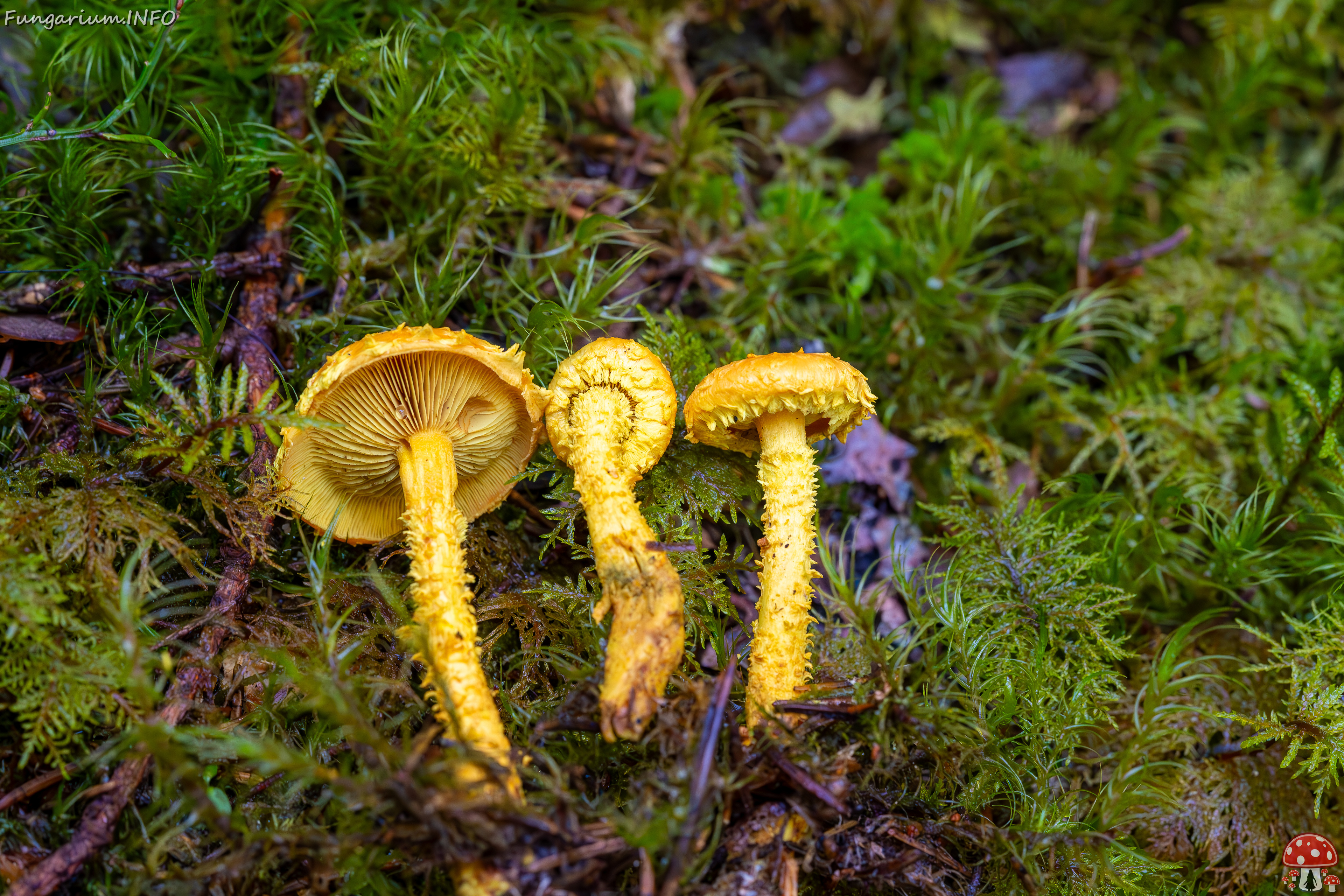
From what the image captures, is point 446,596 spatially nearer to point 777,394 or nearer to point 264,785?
point 264,785

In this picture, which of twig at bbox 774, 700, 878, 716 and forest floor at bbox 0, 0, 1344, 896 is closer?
forest floor at bbox 0, 0, 1344, 896

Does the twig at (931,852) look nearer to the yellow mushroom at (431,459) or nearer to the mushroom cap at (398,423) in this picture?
the yellow mushroom at (431,459)

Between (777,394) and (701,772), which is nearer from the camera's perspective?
(701,772)

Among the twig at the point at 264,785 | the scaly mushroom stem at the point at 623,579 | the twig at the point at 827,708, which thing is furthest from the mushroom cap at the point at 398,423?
the twig at the point at 827,708

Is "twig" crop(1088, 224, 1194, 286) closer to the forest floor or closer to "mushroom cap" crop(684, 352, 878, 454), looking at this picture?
the forest floor

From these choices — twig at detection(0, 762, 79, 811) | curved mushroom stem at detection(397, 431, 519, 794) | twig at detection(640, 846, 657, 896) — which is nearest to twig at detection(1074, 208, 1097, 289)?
curved mushroom stem at detection(397, 431, 519, 794)

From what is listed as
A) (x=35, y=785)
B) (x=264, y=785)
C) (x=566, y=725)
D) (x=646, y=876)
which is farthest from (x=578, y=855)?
(x=35, y=785)
